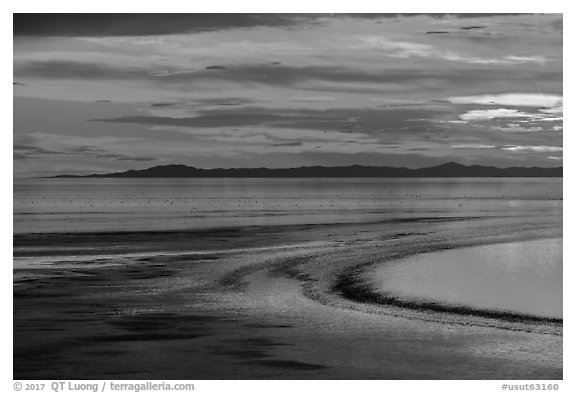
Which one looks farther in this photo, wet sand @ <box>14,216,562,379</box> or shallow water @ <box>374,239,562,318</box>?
shallow water @ <box>374,239,562,318</box>

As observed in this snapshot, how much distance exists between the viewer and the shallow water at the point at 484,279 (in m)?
21.3

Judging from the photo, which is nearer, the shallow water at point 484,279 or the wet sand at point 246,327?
the wet sand at point 246,327

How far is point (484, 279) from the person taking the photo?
25.1 meters

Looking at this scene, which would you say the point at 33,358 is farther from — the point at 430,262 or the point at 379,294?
the point at 430,262

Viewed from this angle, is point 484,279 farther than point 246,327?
Yes

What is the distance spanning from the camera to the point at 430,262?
2914 centimetres

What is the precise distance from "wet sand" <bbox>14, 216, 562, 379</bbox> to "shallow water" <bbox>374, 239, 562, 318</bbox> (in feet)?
3.90

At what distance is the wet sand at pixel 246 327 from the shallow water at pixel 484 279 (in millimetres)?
1190

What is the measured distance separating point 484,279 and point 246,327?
32.5 feet

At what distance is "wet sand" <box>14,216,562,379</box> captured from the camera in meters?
14.9
